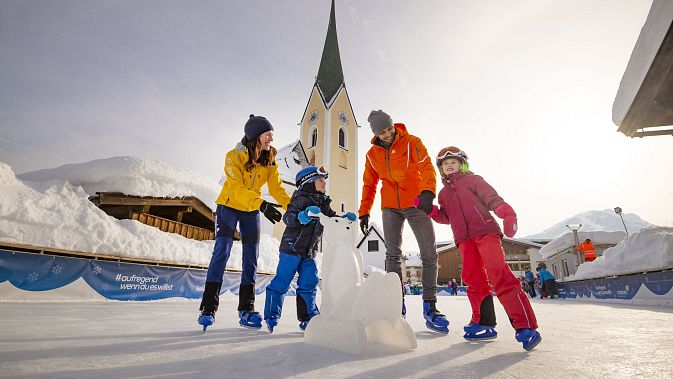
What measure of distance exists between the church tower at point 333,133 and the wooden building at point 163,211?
15063 mm

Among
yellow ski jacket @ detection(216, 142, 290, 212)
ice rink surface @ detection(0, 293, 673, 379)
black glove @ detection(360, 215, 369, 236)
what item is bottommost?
ice rink surface @ detection(0, 293, 673, 379)

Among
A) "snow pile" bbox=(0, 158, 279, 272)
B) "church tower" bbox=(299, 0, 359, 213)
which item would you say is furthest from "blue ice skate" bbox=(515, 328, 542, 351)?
"church tower" bbox=(299, 0, 359, 213)

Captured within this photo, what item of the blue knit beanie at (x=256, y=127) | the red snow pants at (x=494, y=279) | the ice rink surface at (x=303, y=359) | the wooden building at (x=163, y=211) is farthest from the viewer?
the wooden building at (x=163, y=211)

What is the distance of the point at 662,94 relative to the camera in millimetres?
4641

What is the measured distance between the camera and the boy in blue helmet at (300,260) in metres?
2.58

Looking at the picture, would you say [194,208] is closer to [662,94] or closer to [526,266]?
[662,94]

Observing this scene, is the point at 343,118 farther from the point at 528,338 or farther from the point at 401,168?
the point at 528,338

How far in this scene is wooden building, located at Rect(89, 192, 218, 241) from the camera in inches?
355

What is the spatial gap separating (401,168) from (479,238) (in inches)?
39.6

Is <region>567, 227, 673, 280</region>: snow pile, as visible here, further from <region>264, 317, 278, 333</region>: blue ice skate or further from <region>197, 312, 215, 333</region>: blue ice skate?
<region>197, 312, 215, 333</region>: blue ice skate

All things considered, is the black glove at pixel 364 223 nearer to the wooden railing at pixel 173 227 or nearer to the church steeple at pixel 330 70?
the wooden railing at pixel 173 227

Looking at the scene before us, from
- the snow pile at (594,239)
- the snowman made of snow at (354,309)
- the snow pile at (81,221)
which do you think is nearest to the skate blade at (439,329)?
the snowman made of snow at (354,309)

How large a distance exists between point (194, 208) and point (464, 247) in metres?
10.5

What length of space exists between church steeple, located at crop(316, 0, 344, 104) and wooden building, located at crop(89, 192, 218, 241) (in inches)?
835
